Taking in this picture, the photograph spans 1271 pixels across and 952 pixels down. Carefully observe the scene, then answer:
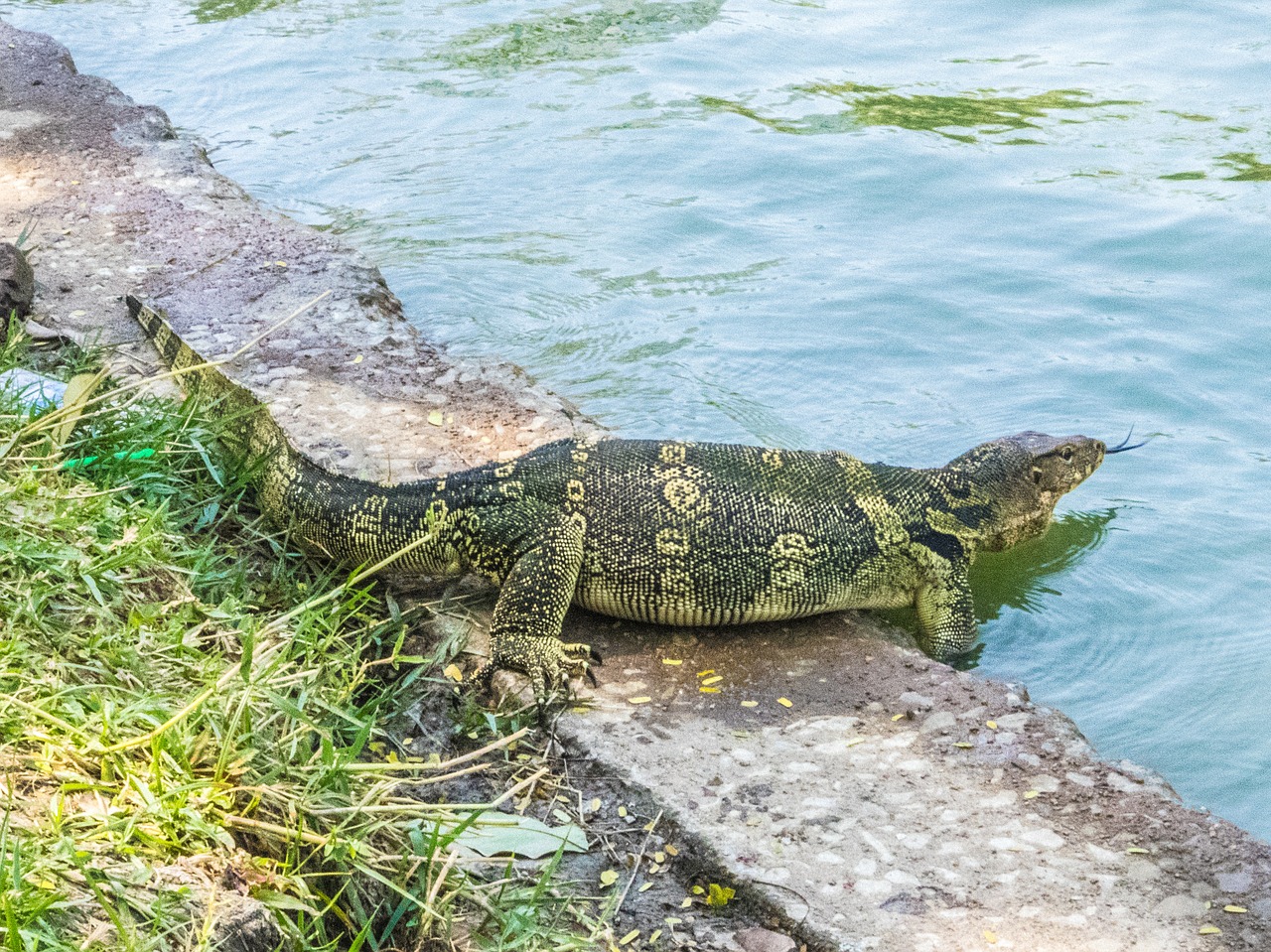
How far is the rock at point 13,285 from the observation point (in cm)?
683

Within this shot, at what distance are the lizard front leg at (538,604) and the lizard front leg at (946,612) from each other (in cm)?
178

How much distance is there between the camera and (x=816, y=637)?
5.64 m

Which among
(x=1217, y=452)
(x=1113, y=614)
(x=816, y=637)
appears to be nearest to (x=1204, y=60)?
(x=1217, y=452)

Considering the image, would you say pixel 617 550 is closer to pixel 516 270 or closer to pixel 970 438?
pixel 970 438

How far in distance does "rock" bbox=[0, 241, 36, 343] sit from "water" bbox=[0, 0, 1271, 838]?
298 centimetres

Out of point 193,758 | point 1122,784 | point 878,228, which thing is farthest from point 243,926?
point 878,228

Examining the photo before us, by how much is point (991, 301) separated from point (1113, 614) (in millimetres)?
3905

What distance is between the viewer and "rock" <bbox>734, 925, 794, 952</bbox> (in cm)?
380

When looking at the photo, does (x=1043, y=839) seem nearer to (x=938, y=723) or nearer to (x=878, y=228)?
(x=938, y=723)

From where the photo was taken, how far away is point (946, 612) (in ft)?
19.6

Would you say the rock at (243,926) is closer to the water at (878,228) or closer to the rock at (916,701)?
the rock at (916,701)

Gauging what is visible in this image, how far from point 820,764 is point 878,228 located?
747 centimetres

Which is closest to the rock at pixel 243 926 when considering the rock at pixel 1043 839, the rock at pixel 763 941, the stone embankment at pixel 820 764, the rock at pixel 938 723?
the stone embankment at pixel 820 764

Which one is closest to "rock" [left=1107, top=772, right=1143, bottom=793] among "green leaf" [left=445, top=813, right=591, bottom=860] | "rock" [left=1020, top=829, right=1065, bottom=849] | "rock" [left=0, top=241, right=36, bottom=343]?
"rock" [left=1020, top=829, right=1065, bottom=849]
